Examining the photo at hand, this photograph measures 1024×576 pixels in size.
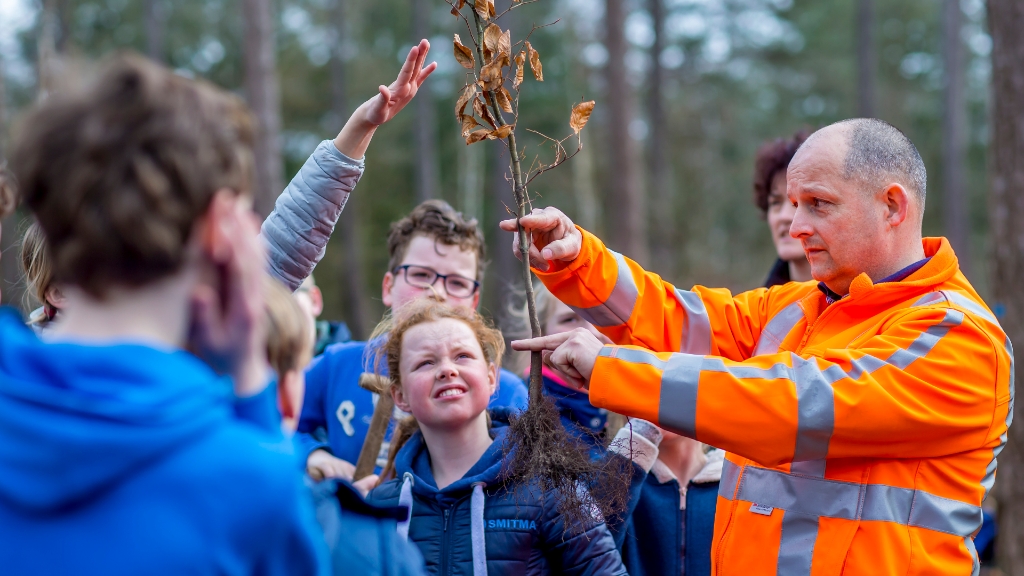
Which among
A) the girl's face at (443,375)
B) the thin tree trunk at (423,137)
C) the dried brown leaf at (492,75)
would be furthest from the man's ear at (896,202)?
the thin tree trunk at (423,137)

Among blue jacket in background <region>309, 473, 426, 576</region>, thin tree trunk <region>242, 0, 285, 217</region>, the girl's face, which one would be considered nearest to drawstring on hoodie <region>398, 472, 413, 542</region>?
the girl's face

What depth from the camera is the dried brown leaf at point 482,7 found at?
258 centimetres

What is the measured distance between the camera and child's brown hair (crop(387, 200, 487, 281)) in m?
4.01

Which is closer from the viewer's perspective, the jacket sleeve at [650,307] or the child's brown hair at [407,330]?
the jacket sleeve at [650,307]

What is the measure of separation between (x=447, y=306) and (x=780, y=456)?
4.73ft

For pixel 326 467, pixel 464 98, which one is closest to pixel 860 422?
pixel 464 98

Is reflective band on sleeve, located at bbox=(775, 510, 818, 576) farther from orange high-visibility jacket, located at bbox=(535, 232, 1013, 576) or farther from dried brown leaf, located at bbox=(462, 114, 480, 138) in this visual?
dried brown leaf, located at bbox=(462, 114, 480, 138)

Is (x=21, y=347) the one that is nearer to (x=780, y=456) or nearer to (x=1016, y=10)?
(x=780, y=456)

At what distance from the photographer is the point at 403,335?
320cm

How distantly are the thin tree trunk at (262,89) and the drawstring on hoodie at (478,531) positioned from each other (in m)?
11.6

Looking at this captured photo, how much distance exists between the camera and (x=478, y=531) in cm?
280

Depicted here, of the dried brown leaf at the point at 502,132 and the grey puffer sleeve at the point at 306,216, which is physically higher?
the dried brown leaf at the point at 502,132

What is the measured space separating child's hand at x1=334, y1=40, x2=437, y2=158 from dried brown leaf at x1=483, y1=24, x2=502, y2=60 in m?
0.30

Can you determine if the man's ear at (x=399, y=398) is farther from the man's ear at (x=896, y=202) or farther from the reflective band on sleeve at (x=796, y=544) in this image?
the man's ear at (x=896, y=202)
